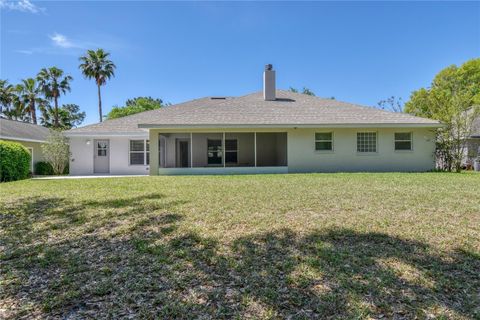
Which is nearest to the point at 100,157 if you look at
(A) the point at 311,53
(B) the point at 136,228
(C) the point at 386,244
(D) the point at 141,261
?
(B) the point at 136,228

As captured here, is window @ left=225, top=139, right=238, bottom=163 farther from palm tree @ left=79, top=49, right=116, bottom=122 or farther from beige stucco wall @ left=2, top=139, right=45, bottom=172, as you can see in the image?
palm tree @ left=79, top=49, right=116, bottom=122

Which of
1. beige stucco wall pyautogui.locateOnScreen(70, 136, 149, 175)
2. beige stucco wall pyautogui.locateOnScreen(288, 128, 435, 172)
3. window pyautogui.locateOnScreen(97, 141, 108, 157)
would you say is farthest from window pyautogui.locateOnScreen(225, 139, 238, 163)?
window pyautogui.locateOnScreen(97, 141, 108, 157)

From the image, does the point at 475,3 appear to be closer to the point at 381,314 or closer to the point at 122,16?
the point at 122,16

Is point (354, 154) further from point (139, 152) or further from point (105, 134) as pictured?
point (105, 134)

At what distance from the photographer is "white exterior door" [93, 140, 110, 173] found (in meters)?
16.8

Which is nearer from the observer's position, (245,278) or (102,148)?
(245,278)

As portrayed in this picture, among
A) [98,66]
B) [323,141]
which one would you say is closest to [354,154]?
[323,141]

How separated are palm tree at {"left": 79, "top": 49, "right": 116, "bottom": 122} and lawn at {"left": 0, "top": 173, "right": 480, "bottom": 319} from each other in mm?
26428

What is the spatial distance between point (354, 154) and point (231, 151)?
7990 mm

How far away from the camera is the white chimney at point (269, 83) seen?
734 inches

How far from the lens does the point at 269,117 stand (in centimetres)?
1573

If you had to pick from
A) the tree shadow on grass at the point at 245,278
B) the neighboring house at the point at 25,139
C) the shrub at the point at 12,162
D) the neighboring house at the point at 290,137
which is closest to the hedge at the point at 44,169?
the neighboring house at the point at 25,139

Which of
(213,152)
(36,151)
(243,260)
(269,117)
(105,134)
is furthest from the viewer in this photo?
(36,151)

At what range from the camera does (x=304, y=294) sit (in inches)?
110
